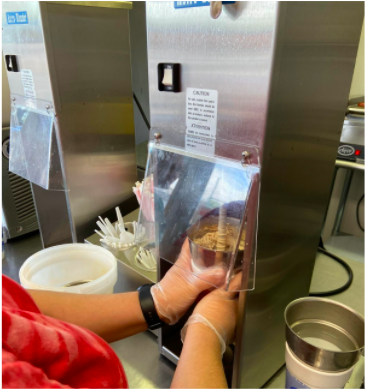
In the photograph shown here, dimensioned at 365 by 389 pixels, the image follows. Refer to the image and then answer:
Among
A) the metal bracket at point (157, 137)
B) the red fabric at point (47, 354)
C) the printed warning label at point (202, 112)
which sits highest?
the printed warning label at point (202, 112)

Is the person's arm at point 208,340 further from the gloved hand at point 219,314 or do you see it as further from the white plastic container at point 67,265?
the white plastic container at point 67,265

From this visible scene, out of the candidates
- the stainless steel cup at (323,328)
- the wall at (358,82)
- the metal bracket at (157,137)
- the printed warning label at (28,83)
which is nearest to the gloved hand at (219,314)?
the stainless steel cup at (323,328)

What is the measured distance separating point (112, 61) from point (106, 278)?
2.38ft

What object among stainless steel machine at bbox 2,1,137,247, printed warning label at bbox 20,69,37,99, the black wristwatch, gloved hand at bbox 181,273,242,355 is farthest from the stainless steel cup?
printed warning label at bbox 20,69,37,99

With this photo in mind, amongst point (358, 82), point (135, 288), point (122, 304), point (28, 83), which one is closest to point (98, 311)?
point (122, 304)

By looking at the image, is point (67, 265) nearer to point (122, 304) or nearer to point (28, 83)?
point (122, 304)

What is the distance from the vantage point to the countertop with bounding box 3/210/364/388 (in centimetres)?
94

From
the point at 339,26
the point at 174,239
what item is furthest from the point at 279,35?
the point at 174,239

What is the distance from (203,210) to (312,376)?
40 centimetres

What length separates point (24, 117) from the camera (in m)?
1.14

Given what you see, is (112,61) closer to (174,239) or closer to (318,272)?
(174,239)

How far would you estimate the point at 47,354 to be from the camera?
1.30 feet

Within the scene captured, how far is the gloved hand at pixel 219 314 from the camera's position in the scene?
690 millimetres

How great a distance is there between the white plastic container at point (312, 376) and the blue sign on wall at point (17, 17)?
112 centimetres
